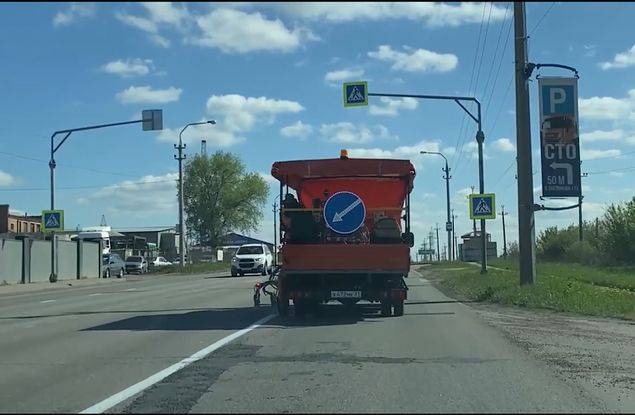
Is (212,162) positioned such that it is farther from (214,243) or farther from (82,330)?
(82,330)

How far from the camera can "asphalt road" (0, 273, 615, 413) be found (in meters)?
7.07

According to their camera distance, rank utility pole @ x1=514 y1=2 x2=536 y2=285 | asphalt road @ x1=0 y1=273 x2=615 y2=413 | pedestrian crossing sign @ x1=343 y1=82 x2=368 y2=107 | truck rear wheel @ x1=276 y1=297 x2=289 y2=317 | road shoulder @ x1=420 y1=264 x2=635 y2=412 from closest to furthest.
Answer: asphalt road @ x1=0 y1=273 x2=615 y2=413 → road shoulder @ x1=420 y1=264 x2=635 y2=412 → truck rear wheel @ x1=276 y1=297 x2=289 y2=317 → utility pole @ x1=514 y1=2 x2=536 y2=285 → pedestrian crossing sign @ x1=343 y1=82 x2=368 y2=107

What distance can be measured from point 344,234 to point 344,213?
0.47 meters

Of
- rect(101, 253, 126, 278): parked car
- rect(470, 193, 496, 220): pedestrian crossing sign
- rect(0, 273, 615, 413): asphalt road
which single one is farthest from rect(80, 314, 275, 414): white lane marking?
rect(101, 253, 126, 278): parked car

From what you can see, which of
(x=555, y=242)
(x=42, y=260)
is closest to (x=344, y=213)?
(x=42, y=260)

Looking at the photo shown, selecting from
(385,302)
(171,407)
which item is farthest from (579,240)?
(171,407)

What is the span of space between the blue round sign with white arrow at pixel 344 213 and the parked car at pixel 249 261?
106 ft

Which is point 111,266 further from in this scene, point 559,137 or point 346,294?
point 346,294

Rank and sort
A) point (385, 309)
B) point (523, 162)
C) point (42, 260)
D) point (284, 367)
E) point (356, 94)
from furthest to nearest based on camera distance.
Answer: point (42, 260), point (356, 94), point (523, 162), point (385, 309), point (284, 367)

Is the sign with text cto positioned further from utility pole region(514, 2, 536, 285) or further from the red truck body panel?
the red truck body panel

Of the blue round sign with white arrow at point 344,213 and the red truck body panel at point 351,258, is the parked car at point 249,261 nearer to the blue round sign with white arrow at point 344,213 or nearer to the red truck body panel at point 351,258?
the blue round sign with white arrow at point 344,213

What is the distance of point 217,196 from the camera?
92375 millimetres

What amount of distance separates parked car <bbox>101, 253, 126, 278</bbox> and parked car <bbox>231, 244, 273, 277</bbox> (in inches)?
405

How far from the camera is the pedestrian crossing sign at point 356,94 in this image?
2339 cm
